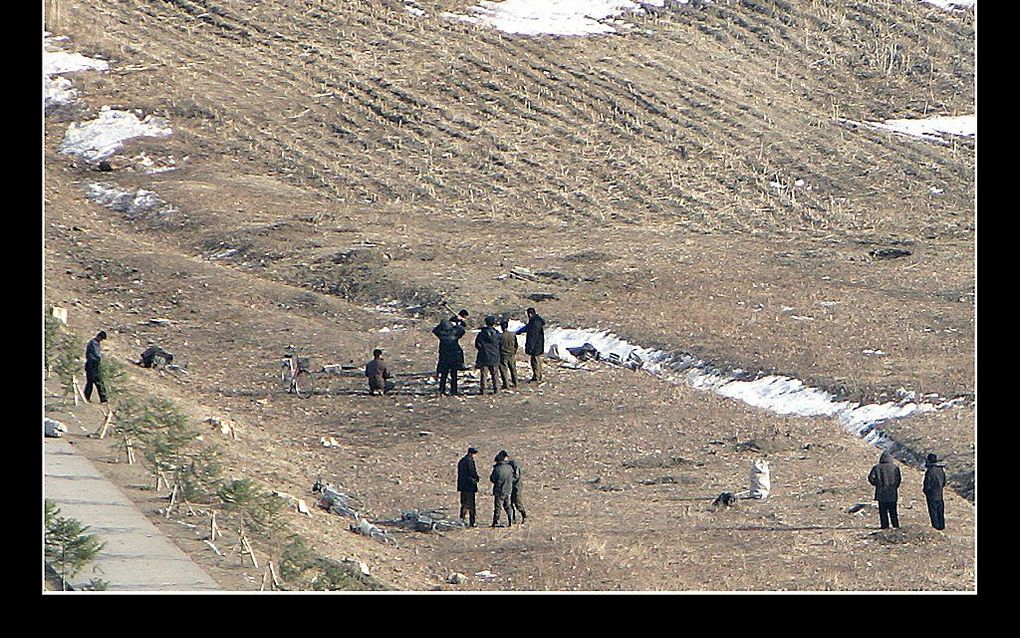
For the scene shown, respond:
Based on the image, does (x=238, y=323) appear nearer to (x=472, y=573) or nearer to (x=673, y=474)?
(x=673, y=474)

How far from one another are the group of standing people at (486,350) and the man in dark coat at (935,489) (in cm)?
824

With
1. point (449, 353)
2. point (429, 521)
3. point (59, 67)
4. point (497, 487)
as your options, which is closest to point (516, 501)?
point (497, 487)

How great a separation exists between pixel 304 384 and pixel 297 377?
0.32m

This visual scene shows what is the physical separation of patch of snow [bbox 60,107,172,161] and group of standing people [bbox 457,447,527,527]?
27232 mm

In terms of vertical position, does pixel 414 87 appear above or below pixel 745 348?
above

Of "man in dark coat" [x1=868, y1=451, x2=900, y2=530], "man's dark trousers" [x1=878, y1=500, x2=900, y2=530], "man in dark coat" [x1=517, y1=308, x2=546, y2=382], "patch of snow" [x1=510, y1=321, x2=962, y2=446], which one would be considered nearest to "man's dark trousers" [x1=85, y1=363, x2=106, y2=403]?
"man in dark coat" [x1=517, y1=308, x2=546, y2=382]

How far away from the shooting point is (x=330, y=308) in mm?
33125

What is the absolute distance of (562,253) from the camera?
37219 mm

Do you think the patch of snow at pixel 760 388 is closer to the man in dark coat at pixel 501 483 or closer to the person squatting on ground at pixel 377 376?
the person squatting on ground at pixel 377 376

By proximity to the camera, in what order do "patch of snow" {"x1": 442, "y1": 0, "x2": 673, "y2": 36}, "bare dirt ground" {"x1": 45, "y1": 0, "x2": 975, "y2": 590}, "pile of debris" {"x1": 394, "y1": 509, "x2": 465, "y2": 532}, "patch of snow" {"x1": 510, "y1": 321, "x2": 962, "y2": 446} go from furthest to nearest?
"patch of snow" {"x1": 442, "y1": 0, "x2": 673, "y2": 36}, "patch of snow" {"x1": 510, "y1": 321, "x2": 962, "y2": 446}, "bare dirt ground" {"x1": 45, "y1": 0, "x2": 975, "y2": 590}, "pile of debris" {"x1": 394, "y1": 509, "x2": 465, "y2": 532}

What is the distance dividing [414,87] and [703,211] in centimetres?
1273

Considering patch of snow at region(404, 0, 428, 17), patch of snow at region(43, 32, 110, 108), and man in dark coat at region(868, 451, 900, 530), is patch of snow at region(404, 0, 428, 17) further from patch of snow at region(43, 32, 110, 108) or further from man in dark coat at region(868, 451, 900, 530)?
man in dark coat at region(868, 451, 900, 530)

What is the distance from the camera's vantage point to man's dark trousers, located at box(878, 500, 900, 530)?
19.8 m

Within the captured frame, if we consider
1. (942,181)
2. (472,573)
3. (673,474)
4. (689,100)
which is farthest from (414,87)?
(472,573)
